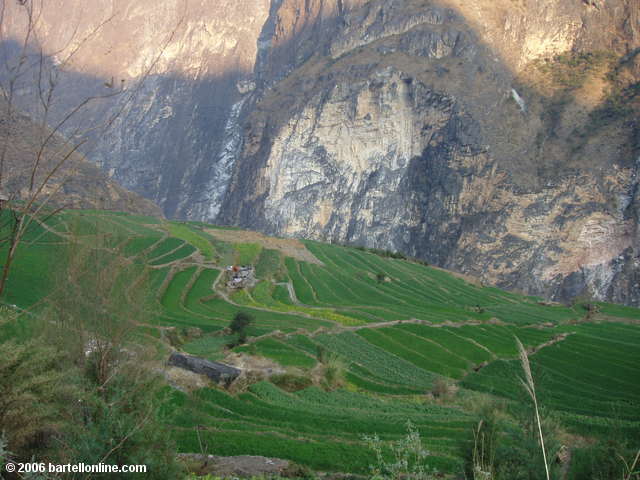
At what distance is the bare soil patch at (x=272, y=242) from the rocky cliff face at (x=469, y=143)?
3460cm

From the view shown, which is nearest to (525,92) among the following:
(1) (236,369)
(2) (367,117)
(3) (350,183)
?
(2) (367,117)

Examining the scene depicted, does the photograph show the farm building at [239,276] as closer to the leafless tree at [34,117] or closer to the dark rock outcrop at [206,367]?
the dark rock outcrop at [206,367]

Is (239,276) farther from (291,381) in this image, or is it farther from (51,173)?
(51,173)

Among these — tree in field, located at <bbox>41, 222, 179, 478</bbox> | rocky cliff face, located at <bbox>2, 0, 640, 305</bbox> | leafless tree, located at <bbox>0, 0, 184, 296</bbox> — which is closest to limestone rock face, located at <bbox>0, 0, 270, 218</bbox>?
rocky cliff face, located at <bbox>2, 0, 640, 305</bbox>

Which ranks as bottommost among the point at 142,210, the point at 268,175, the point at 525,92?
the point at 142,210

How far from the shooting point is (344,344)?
2850 centimetres

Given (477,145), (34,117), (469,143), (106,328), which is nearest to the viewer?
(34,117)

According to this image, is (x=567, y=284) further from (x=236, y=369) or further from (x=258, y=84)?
(x=258, y=84)

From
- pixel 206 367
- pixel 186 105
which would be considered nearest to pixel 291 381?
pixel 206 367

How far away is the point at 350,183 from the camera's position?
100 meters

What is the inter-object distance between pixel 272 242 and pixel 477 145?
2111 inches

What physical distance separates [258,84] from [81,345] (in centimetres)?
16260

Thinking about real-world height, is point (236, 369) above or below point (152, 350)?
below

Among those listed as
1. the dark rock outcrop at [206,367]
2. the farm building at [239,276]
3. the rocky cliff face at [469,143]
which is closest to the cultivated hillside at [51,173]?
the dark rock outcrop at [206,367]
